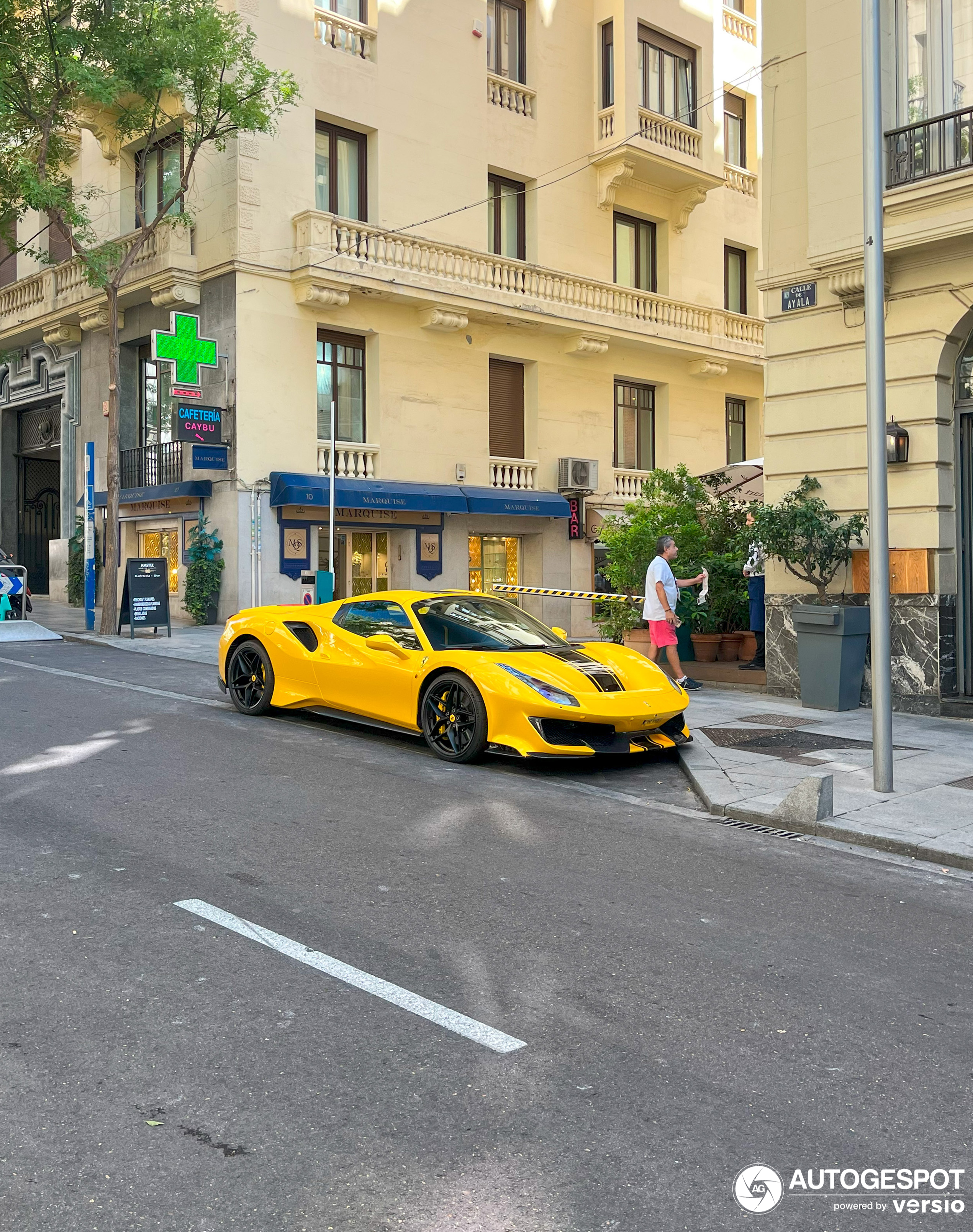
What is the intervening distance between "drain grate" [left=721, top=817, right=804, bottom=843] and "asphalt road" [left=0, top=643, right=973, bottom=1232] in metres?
0.11

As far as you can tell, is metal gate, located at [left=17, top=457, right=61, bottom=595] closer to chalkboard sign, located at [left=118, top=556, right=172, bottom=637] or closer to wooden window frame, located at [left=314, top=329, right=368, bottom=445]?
wooden window frame, located at [left=314, top=329, right=368, bottom=445]

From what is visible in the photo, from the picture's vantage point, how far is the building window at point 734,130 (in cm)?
2967

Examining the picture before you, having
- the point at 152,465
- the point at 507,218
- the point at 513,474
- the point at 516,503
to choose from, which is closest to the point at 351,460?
the point at 516,503

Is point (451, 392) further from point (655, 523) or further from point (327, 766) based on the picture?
point (327, 766)

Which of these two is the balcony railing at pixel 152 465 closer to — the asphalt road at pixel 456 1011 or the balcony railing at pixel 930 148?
the balcony railing at pixel 930 148

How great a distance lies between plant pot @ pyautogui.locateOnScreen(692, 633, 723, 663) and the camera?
49.3 feet

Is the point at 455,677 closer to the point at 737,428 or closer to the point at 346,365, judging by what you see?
the point at 346,365

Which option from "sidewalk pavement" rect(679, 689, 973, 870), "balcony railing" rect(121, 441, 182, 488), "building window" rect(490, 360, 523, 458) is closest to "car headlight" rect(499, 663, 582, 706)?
"sidewalk pavement" rect(679, 689, 973, 870)

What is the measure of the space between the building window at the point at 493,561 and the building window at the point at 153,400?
7179 millimetres

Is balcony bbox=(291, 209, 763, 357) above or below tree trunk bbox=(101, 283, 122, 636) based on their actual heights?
above

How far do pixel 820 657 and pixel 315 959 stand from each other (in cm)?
867

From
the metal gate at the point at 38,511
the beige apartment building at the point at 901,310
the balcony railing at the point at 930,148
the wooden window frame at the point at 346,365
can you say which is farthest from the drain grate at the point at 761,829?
the metal gate at the point at 38,511

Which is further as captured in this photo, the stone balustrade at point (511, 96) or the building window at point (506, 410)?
the building window at point (506, 410)

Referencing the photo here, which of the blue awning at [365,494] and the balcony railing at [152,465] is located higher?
the balcony railing at [152,465]
